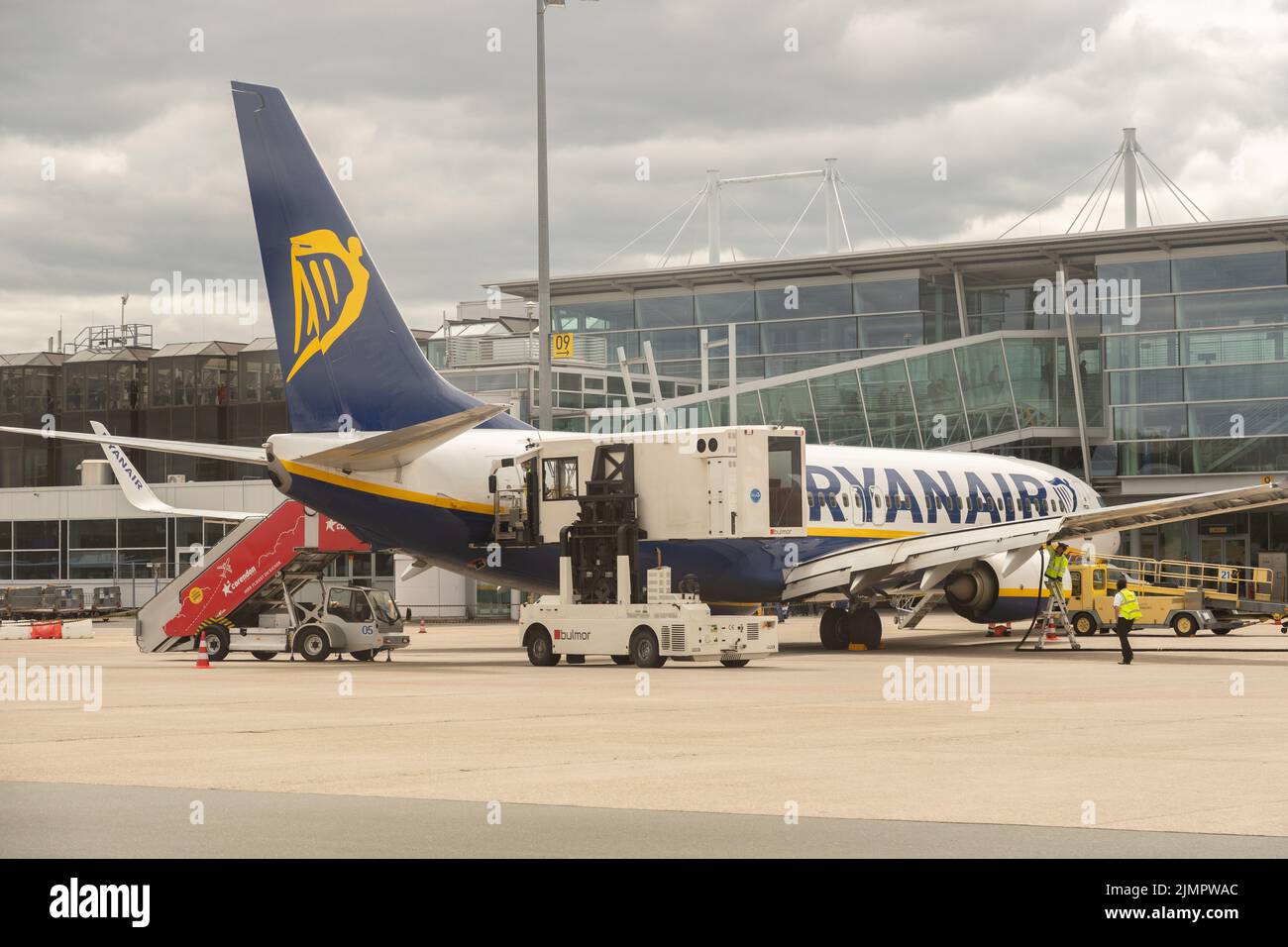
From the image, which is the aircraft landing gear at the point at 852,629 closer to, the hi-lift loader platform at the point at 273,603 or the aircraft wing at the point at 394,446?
the hi-lift loader platform at the point at 273,603

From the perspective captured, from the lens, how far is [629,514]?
30.9 metres

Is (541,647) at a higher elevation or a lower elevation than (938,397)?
lower

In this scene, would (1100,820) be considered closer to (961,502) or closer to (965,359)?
(961,502)

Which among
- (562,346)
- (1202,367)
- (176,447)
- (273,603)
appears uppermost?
(562,346)

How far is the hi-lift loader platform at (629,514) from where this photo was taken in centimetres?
3002

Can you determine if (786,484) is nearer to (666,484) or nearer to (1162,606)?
(666,484)

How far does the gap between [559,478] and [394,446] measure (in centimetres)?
335

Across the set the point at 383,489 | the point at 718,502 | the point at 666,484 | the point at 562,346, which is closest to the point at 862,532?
the point at 718,502

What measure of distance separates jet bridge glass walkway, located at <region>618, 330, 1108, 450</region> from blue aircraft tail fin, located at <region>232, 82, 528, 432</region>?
27647 mm

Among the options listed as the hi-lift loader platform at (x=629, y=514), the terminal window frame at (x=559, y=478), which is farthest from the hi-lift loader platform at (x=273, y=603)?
the terminal window frame at (x=559, y=478)

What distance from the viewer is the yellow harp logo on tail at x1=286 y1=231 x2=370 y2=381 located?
30.5 metres
